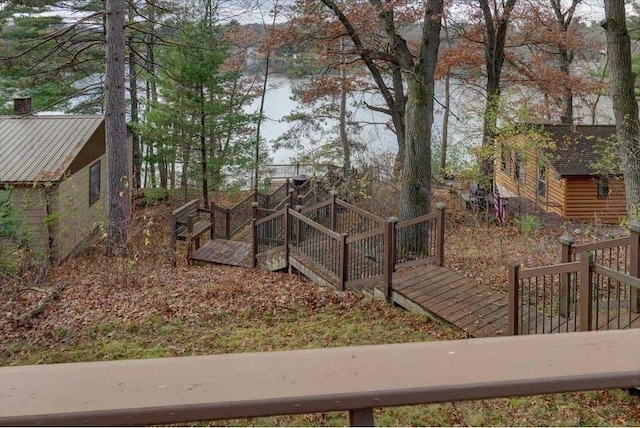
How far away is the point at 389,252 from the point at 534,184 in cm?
1645

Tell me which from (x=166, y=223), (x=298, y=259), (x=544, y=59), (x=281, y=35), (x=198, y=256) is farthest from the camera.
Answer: (x=544, y=59)

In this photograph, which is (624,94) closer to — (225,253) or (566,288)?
(566,288)

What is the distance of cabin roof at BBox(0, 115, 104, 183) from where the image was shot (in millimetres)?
11648

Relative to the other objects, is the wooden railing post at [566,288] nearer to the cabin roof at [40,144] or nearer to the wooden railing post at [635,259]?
the wooden railing post at [635,259]

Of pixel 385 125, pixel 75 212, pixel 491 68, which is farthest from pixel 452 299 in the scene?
pixel 385 125

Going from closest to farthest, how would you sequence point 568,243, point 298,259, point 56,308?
point 568,243
point 56,308
point 298,259

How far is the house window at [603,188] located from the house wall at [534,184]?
1141 millimetres

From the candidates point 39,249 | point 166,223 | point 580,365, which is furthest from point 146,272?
point 580,365

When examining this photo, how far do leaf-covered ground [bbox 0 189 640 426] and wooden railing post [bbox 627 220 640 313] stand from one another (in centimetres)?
147

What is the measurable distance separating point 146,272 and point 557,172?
14736 mm

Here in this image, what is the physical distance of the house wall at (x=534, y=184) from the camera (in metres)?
17.9

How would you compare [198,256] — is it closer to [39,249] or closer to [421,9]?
[39,249]

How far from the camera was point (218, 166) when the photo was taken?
17.8 m

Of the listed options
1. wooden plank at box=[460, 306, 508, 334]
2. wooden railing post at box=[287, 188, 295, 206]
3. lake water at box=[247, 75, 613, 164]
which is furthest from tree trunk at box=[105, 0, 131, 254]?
lake water at box=[247, 75, 613, 164]
